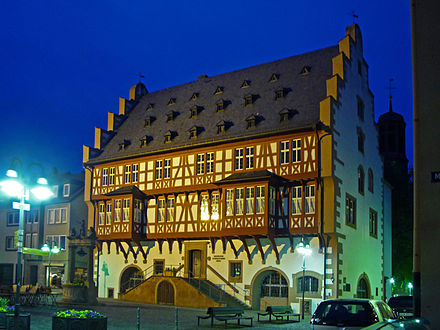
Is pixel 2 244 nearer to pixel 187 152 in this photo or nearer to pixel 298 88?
pixel 187 152

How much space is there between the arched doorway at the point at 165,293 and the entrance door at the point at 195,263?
198 cm

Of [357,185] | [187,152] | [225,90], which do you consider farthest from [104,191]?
[357,185]

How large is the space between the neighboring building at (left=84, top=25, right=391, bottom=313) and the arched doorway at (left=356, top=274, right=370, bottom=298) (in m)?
0.09

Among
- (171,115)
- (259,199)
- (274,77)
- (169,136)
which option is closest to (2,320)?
(259,199)

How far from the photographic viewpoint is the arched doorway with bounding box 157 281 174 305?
37.8m

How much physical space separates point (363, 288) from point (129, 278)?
656 inches

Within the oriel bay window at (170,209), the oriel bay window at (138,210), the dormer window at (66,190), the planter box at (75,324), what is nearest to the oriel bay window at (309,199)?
the oriel bay window at (170,209)

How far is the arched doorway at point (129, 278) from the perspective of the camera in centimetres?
4262

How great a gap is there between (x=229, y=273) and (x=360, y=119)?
13679 mm

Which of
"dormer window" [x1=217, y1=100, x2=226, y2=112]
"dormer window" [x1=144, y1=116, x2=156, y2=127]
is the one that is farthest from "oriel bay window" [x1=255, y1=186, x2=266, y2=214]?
"dormer window" [x1=144, y1=116, x2=156, y2=127]

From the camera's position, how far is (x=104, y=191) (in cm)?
4447

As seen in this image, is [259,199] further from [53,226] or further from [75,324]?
[53,226]

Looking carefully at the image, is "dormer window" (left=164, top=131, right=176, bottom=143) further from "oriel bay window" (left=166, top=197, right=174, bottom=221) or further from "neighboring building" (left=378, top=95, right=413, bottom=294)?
"neighboring building" (left=378, top=95, right=413, bottom=294)

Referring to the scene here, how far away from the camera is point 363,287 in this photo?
127 ft
